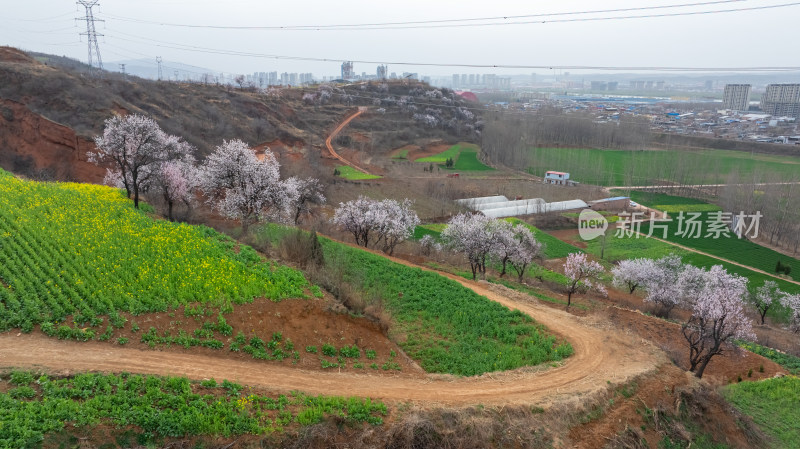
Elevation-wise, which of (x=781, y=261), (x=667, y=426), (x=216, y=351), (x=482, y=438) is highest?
(x=216, y=351)

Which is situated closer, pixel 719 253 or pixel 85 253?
pixel 85 253

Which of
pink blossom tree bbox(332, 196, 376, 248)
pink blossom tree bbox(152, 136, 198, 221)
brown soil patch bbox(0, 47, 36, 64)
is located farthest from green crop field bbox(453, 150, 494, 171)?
brown soil patch bbox(0, 47, 36, 64)

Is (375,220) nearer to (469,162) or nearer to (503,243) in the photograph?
(503,243)

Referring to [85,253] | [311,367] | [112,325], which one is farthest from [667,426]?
[85,253]

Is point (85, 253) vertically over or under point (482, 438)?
over

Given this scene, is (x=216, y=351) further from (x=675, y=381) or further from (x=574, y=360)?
(x=675, y=381)

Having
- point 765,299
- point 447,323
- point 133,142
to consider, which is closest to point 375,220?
point 447,323

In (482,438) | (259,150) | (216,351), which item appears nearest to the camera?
(482,438)

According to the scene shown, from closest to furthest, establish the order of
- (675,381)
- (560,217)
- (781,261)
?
(675,381) → (781,261) → (560,217)
